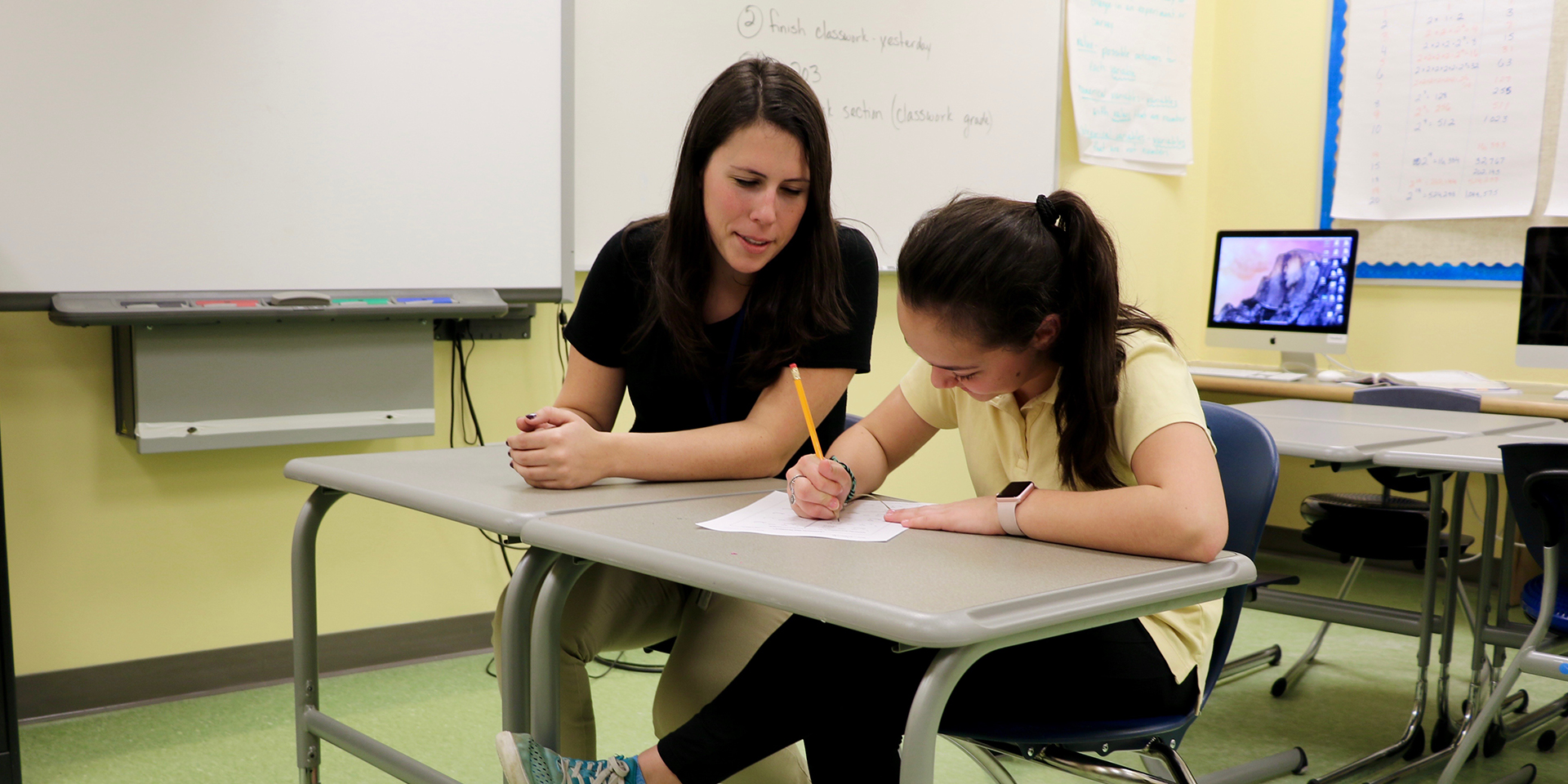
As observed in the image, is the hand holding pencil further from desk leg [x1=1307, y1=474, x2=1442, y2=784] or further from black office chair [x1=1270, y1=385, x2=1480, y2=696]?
black office chair [x1=1270, y1=385, x2=1480, y2=696]

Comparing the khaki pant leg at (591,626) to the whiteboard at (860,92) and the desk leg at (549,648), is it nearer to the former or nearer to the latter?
the desk leg at (549,648)

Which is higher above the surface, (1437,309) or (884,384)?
(1437,309)

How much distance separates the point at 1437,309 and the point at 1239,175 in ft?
2.75

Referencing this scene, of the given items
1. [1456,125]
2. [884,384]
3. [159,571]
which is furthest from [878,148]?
[159,571]

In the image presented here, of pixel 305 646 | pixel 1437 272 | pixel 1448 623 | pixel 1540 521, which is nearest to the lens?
pixel 305 646

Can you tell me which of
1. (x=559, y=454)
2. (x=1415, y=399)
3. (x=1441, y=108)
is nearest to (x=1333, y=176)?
(x=1441, y=108)

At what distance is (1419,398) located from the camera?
10.0 ft

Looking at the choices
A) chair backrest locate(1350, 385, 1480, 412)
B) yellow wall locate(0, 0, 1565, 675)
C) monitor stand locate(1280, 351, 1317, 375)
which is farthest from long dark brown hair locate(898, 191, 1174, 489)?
monitor stand locate(1280, 351, 1317, 375)

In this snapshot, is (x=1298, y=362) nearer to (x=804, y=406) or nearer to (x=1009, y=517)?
(x=804, y=406)

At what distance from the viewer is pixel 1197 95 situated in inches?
170

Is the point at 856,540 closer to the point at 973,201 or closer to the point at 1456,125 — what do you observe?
the point at 973,201

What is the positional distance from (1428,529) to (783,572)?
2.02 m

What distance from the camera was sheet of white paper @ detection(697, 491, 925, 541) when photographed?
1.19 metres

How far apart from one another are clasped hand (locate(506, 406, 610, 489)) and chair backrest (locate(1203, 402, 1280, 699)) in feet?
2.39
